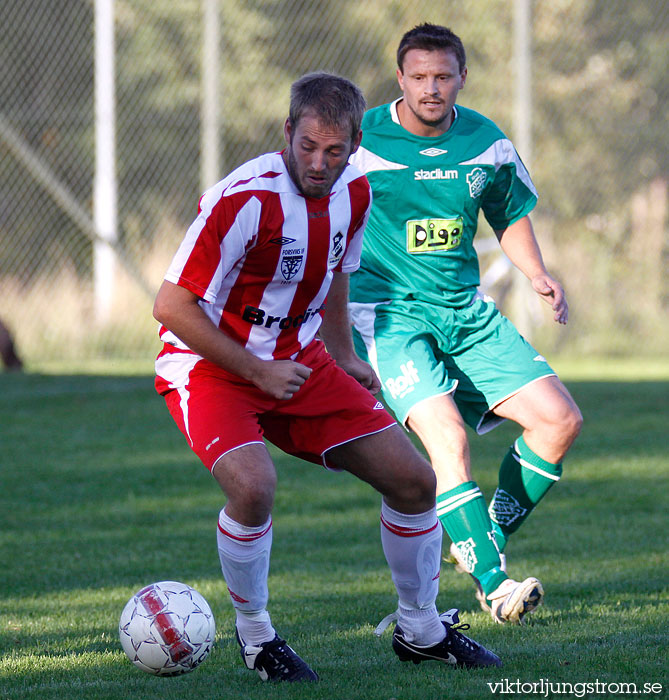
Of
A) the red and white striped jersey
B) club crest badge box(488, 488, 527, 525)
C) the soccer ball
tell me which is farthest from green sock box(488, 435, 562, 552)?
the soccer ball

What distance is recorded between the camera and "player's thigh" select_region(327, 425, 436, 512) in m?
3.68

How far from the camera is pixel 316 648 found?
404 cm

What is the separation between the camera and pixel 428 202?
4945 mm

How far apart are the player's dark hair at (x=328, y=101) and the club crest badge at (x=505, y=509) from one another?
6.47 feet

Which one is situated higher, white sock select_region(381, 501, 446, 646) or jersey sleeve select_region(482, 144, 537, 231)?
jersey sleeve select_region(482, 144, 537, 231)

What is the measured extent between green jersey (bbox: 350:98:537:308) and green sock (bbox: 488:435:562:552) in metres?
0.70

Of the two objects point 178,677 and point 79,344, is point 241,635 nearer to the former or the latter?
point 178,677

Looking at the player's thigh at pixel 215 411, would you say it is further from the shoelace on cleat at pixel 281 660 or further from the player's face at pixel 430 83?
the player's face at pixel 430 83

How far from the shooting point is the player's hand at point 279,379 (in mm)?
3518

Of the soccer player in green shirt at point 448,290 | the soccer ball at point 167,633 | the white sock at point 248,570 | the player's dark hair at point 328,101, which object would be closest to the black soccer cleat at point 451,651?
the white sock at point 248,570

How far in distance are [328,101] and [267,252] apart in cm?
50

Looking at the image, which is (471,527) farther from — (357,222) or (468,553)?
(357,222)

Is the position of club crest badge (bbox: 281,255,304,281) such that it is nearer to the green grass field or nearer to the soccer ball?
the soccer ball

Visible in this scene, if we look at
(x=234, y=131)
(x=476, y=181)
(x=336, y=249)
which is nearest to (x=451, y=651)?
(x=336, y=249)
